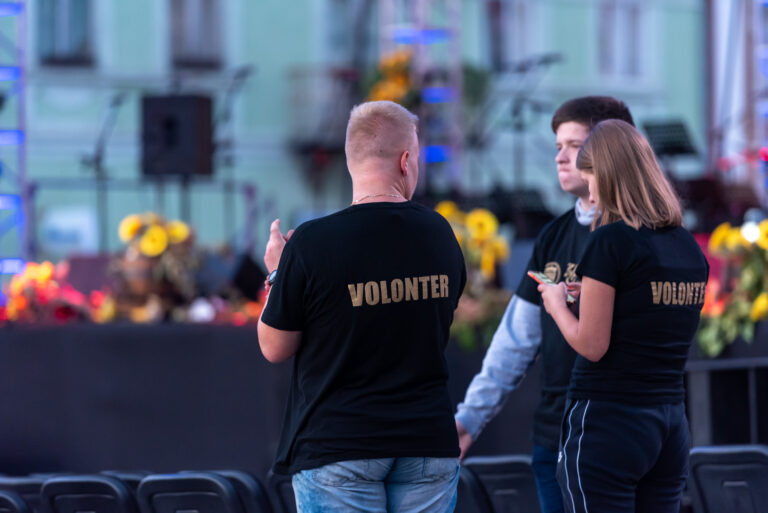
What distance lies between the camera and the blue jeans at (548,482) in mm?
2793

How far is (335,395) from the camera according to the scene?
89.5 inches

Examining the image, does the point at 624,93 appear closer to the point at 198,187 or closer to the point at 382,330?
the point at 198,187

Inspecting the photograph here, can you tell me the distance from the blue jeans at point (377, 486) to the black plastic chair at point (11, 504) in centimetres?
124

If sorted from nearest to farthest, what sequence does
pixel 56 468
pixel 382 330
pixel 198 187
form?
pixel 382 330 → pixel 56 468 → pixel 198 187

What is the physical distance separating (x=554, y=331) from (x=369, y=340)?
2.22ft

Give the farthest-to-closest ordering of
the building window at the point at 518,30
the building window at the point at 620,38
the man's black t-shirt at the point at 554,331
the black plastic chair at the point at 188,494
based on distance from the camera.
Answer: the building window at the point at 620,38 < the building window at the point at 518,30 < the black plastic chair at the point at 188,494 < the man's black t-shirt at the point at 554,331

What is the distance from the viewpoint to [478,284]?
5672mm

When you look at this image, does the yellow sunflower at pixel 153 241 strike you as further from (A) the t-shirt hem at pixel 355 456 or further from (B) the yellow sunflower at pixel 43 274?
(A) the t-shirt hem at pixel 355 456

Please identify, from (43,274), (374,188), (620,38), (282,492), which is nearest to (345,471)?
(374,188)

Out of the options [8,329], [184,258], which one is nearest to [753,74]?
[184,258]

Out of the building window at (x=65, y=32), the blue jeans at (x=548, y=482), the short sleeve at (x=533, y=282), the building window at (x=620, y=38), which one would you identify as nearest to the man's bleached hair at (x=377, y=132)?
the short sleeve at (x=533, y=282)

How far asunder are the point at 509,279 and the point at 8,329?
3.94m

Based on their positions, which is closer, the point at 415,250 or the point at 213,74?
the point at 415,250

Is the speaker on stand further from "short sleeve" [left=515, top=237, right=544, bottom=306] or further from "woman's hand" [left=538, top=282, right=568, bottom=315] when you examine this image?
"woman's hand" [left=538, top=282, right=568, bottom=315]
